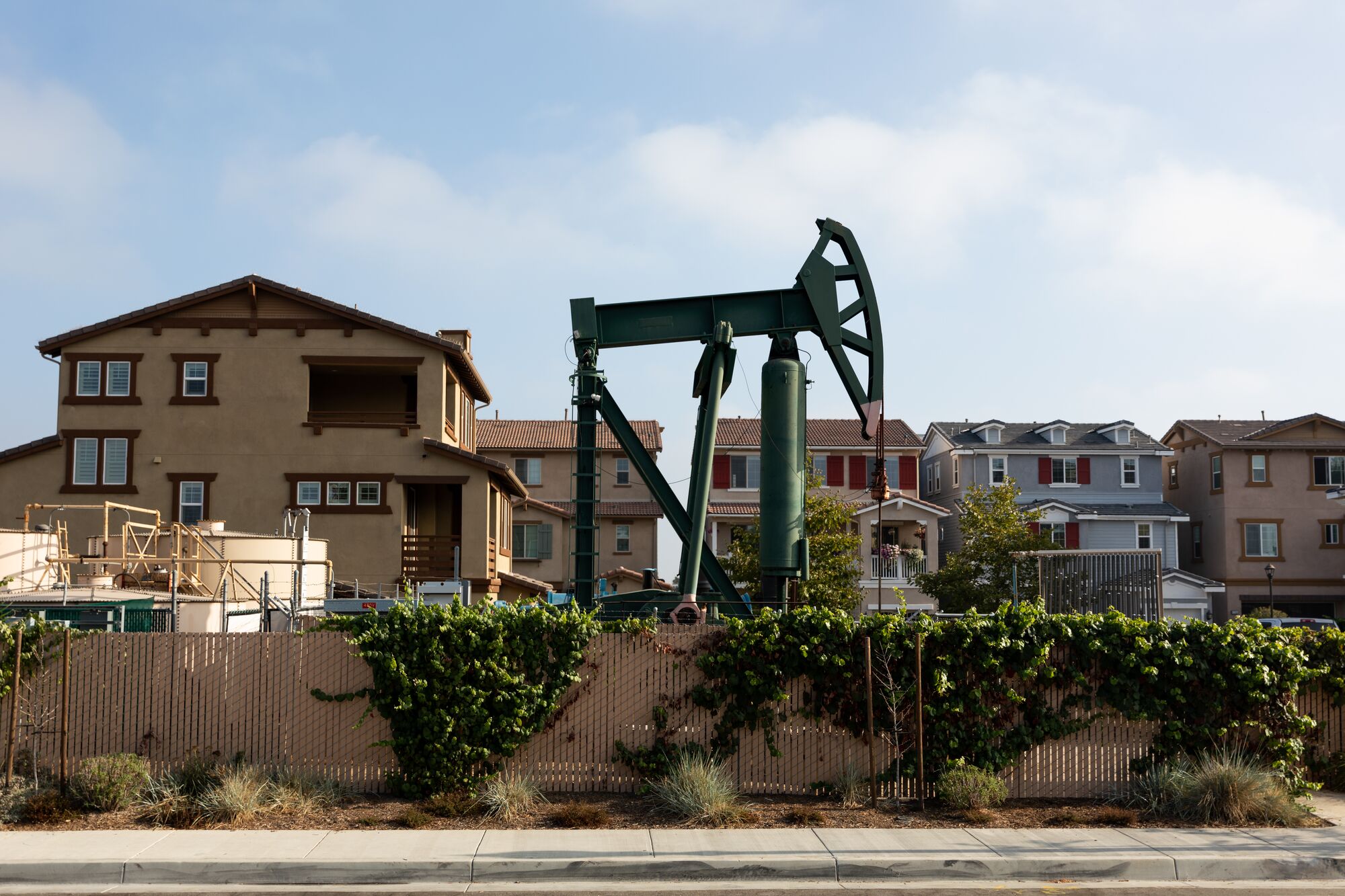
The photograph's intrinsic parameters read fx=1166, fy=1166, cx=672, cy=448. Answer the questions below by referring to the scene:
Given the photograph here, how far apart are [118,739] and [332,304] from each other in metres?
22.3

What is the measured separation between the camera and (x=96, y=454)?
33.5 metres

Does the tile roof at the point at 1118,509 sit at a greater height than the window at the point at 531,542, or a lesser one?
greater

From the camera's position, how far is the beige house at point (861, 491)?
4997 centimetres

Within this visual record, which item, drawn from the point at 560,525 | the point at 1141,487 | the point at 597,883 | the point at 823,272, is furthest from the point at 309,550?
the point at 1141,487

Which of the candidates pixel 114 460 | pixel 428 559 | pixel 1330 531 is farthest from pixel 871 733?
pixel 1330 531

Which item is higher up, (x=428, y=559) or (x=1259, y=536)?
(x=1259, y=536)

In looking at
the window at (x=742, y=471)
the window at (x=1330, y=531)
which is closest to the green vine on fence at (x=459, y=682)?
the window at (x=742, y=471)

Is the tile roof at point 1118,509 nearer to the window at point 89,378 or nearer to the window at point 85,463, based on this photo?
the window at point 85,463

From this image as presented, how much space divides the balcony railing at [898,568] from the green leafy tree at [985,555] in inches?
225

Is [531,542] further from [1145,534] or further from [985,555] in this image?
[1145,534]

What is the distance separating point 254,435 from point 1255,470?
43536 millimetres

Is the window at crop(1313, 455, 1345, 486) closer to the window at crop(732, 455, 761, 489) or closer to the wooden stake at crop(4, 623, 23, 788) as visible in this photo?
the window at crop(732, 455, 761, 489)

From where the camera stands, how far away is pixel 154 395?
33656 mm

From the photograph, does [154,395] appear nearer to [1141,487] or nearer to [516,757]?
[516,757]
